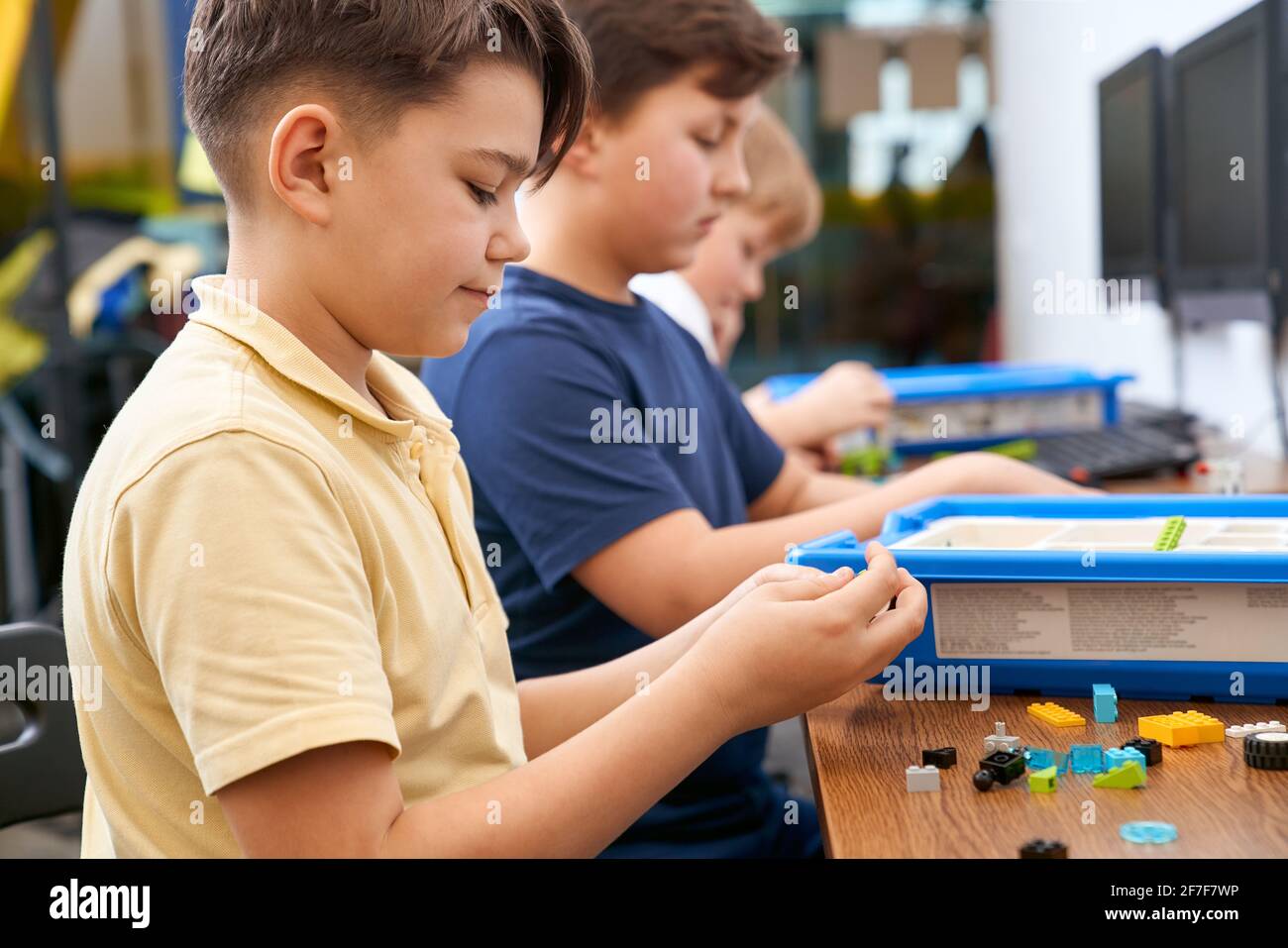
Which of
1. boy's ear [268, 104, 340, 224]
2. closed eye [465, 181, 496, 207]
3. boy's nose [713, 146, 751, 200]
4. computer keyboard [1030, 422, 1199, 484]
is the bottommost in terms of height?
computer keyboard [1030, 422, 1199, 484]

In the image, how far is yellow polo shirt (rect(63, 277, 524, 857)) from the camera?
594mm

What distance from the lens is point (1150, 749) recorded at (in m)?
0.69

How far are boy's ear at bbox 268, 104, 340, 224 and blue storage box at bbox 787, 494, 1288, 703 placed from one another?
0.36 meters

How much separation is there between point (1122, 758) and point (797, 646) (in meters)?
0.17

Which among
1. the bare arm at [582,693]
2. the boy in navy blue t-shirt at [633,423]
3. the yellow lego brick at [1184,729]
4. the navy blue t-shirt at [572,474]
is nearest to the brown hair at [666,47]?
the boy in navy blue t-shirt at [633,423]

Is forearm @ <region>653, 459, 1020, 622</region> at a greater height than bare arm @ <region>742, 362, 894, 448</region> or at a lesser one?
lesser

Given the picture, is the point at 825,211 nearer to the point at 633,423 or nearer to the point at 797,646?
the point at 633,423

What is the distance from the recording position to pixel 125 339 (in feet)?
16.2

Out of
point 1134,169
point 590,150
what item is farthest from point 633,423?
point 1134,169

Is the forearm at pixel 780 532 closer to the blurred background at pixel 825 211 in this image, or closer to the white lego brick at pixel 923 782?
the white lego brick at pixel 923 782

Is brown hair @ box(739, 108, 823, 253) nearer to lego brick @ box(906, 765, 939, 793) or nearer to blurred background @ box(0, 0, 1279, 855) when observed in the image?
blurred background @ box(0, 0, 1279, 855)

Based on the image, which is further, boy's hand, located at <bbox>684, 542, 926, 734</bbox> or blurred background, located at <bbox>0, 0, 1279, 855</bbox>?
blurred background, located at <bbox>0, 0, 1279, 855</bbox>

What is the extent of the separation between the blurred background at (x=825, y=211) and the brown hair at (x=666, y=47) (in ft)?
4.14

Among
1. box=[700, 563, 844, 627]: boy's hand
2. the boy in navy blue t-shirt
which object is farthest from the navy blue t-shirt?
box=[700, 563, 844, 627]: boy's hand
